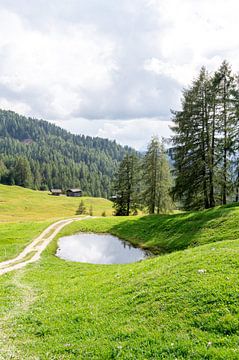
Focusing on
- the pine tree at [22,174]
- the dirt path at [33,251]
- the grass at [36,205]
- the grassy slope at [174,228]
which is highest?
the pine tree at [22,174]

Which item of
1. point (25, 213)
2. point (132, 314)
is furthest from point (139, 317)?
point (25, 213)

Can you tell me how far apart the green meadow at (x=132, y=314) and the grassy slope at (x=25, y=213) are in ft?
50.1

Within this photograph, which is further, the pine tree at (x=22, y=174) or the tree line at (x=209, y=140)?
the pine tree at (x=22, y=174)

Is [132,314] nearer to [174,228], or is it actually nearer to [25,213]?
[174,228]

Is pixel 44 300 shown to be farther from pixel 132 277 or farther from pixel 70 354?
pixel 70 354

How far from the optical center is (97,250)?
120ft

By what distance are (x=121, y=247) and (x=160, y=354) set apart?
2801 cm

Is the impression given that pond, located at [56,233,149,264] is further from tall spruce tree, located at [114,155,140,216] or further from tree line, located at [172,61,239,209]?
tall spruce tree, located at [114,155,140,216]

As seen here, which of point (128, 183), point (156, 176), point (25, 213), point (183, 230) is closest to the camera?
point (183, 230)

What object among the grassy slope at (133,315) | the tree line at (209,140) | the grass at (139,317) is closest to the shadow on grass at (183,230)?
the tree line at (209,140)

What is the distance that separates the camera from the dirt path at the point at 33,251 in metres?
27.4

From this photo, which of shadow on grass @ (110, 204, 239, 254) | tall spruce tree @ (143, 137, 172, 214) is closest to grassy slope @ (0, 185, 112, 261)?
shadow on grass @ (110, 204, 239, 254)

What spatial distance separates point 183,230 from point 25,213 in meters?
72.6

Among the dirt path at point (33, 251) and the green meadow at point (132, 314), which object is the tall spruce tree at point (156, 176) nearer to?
the dirt path at point (33, 251)
